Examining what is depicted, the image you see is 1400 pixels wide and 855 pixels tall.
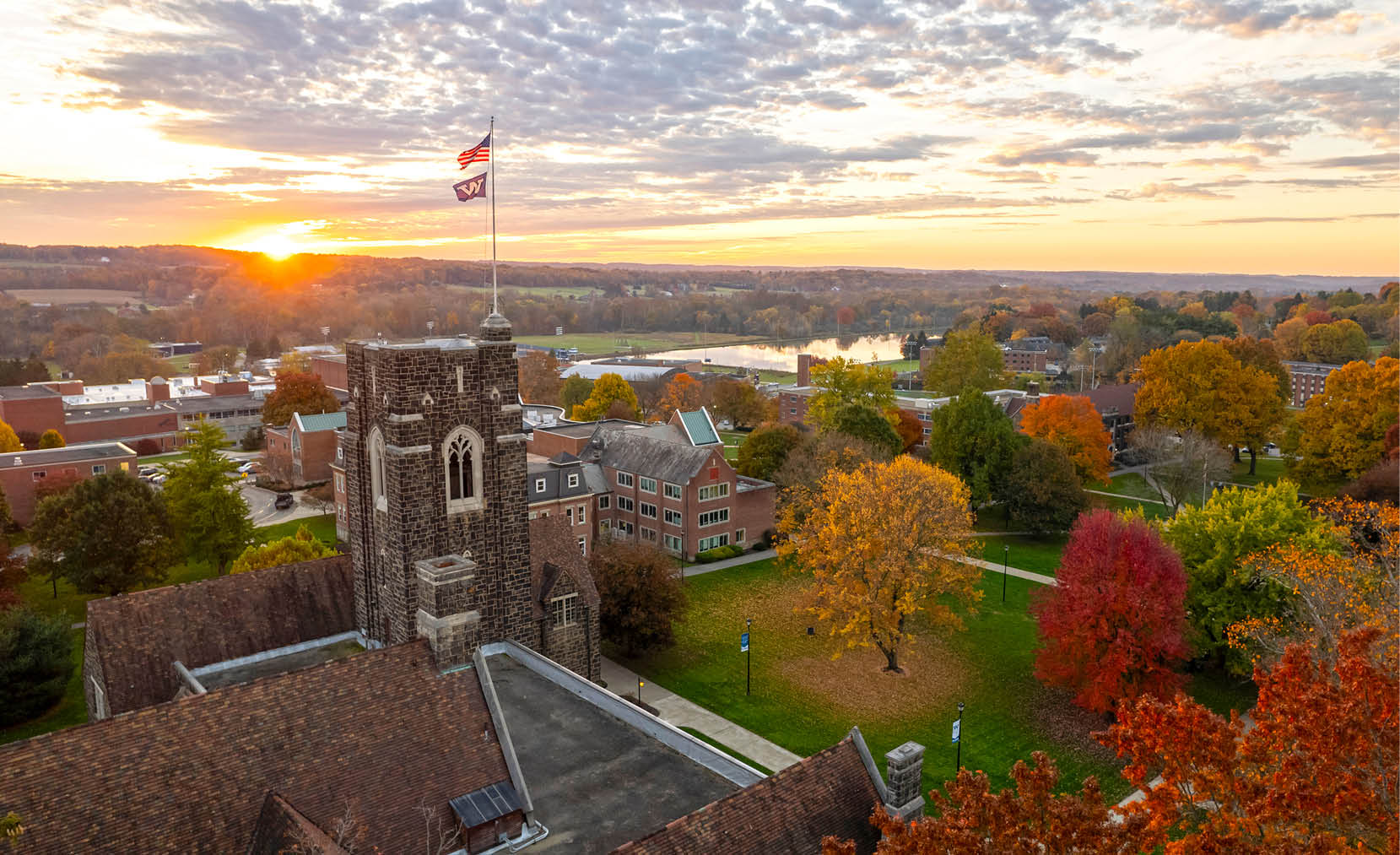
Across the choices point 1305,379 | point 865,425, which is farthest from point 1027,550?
point 1305,379

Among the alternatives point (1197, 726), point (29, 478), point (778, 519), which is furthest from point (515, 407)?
point (29, 478)

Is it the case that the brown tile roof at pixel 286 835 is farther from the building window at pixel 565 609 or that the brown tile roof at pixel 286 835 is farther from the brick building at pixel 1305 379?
the brick building at pixel 1305 379

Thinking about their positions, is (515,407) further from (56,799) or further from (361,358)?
(56,799)

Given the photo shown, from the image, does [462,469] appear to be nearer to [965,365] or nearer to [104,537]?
[104,537]

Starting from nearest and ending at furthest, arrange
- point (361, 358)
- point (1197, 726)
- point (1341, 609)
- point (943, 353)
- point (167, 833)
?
1. point (1197, 726)
2. point (167, 833)
3. point (361, 358)
4. point (1341, 609)
5. point (943, 353)

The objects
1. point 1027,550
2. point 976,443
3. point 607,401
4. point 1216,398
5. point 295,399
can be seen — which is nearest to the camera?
point 1027,550

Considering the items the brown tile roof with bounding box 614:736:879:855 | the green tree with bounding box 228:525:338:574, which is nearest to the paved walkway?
the brown tile roof with bounding box 614:736:879:855

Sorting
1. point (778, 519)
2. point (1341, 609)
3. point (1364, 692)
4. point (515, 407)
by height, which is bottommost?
point (778, 519)
